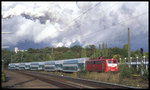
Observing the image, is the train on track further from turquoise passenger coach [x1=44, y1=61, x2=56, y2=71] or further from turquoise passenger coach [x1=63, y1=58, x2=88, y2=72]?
turquoise passenger coach [x1=44, y1=61, x2=56, y2=71]

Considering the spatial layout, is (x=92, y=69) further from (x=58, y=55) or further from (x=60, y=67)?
(x=58, y=55)

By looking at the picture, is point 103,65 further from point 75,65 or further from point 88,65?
point 75,65

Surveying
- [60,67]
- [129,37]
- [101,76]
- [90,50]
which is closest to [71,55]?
[90,50]

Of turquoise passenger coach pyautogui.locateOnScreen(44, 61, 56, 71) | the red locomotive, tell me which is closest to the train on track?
the red locomotive

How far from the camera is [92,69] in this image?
33.9 metres

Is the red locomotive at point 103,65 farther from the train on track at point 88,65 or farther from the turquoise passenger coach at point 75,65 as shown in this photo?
the turquoise passenger coach at point 75,65

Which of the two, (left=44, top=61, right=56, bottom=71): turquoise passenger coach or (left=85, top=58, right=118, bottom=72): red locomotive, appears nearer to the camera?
(left=85, top=58, right=118, bottom=72): red locomotive

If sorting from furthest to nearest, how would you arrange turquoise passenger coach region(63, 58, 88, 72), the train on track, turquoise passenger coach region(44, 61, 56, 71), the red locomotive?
turquoise passenger coach region(44, 61, 56, 71) < turquoise passenger coach region(63, 58, 88, 72) < the train on track < the red locomotive

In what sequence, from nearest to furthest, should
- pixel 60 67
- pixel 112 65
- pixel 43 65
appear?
pixel 112 65
pixel 60 67
pixel 43 65

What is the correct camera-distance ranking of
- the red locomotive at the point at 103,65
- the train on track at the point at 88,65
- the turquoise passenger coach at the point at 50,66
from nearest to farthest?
the red locomotive at the point at 103,65 < the train on track at the point at 88,65 < the turquoise passenger coach at the point at 50,66

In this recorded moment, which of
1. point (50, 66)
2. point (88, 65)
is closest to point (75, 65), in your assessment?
point (88, 65)

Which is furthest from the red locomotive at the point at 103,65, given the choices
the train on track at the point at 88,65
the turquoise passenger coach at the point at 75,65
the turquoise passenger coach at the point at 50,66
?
the turquoise passenger coach at the point at 50,66

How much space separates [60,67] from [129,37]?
19175mm

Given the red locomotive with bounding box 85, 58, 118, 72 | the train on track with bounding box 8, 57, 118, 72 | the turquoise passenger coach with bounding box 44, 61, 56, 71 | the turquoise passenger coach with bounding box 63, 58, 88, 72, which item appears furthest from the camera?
the turquoise passenger coach with bounding box 44, 61, 56, 71
